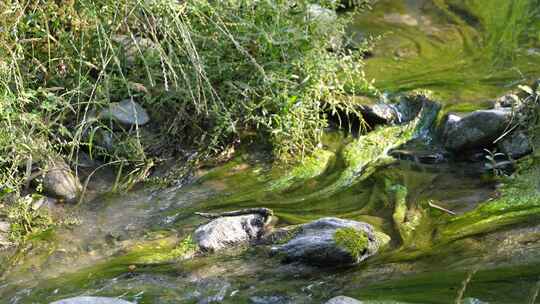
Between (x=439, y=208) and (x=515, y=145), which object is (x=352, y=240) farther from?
(x=515, y=145)

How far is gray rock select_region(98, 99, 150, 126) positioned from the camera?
543 centimetres

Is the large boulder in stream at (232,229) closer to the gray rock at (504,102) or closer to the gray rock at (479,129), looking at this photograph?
the gray rock at (479,129)

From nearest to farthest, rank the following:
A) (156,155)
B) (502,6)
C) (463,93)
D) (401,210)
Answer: (401,210) < (156,155) < (463,93) < (502,6)

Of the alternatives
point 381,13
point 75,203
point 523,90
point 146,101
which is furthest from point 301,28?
point 381,13

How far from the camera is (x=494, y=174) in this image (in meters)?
4.81

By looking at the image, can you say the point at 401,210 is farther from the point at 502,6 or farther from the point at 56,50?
the point at 502,6

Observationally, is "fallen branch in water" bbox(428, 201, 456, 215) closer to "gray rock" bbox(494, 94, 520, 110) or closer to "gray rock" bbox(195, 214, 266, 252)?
"gray rock" bbox(195, 214, 266, 252)

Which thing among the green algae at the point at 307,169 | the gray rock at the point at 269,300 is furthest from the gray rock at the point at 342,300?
the green algae at the point at 307,169

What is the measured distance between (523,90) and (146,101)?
102 inches

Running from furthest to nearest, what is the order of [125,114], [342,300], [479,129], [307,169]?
[125,114] < [307,169] < [479,129] < [342,300]

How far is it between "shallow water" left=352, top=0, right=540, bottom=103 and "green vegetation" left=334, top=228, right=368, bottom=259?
7.14 ft

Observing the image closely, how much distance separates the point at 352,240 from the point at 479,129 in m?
1.64

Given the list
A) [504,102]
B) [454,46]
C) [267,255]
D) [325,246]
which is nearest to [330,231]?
[325,246]

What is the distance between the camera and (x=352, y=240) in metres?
3.93
